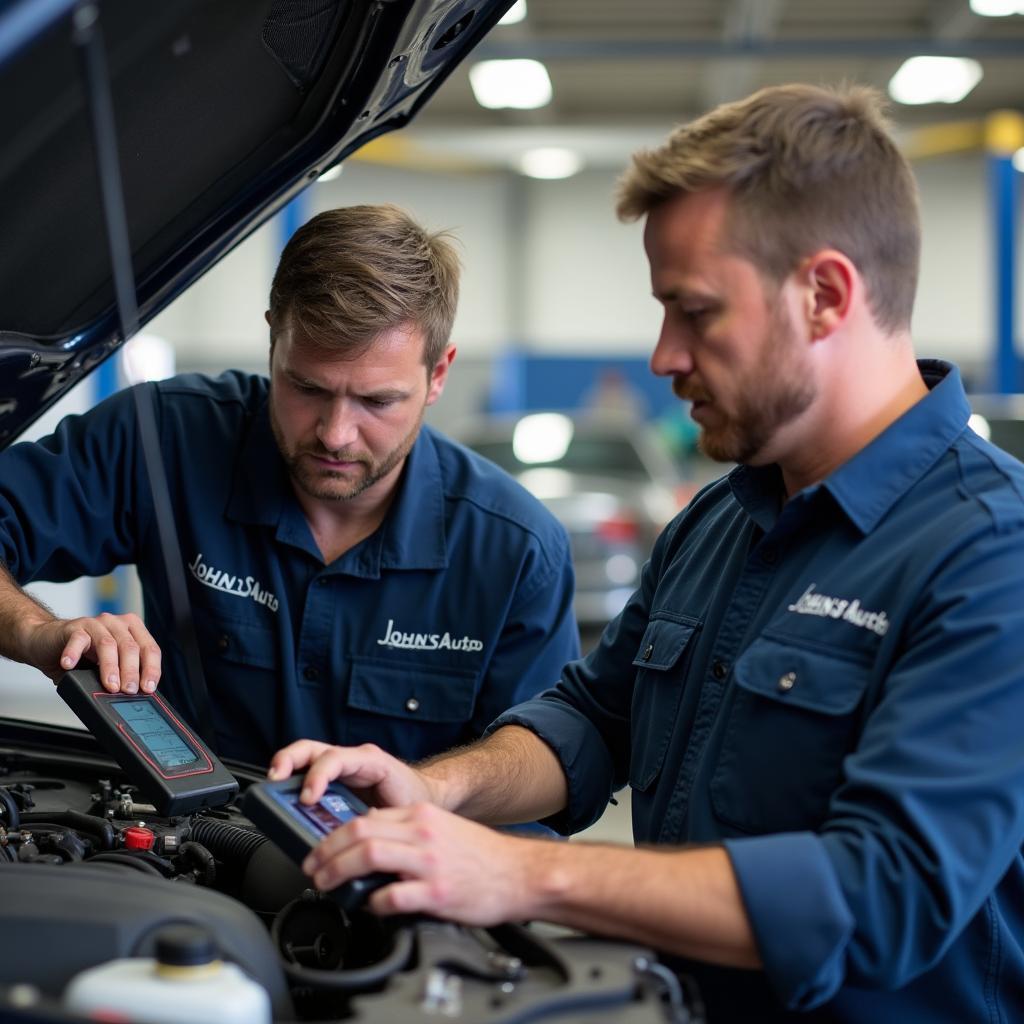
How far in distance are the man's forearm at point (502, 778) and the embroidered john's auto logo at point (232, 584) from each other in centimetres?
55

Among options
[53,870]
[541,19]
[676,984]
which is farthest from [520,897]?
[541,19]

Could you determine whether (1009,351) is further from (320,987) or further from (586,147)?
(320,987)

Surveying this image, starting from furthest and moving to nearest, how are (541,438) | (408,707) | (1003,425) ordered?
(541,438)
(1003,425)
(408,707)

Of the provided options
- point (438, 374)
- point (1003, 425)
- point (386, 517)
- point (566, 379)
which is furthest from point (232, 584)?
point (566, 379)

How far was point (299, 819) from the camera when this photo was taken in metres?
1.17

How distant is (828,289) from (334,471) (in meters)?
0.81

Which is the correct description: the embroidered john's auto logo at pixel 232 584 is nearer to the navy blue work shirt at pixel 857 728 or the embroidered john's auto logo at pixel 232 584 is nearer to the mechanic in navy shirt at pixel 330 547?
the mechanic in navy shirt at pixel 330 547

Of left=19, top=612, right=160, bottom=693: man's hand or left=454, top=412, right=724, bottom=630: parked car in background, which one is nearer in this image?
left=19, top=612, right=160, bottom=693: man's hand

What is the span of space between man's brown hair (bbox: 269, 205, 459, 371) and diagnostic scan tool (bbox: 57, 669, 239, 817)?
21.3 inches

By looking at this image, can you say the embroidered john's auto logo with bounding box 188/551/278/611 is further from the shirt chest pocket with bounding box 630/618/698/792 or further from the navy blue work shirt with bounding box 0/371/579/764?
the shirt chest pocket with bounding box 630/618/698/792

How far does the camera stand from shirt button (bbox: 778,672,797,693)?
49.4 inches

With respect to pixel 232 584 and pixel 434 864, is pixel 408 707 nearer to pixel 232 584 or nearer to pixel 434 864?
pixel 232 584

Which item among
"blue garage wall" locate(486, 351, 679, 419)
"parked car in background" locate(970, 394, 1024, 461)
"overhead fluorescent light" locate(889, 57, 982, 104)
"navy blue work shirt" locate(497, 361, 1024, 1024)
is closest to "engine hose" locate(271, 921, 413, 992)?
"navy blue work shirt" locate(497, 361, 1024, 1024)

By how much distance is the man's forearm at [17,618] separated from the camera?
67.5 inches
